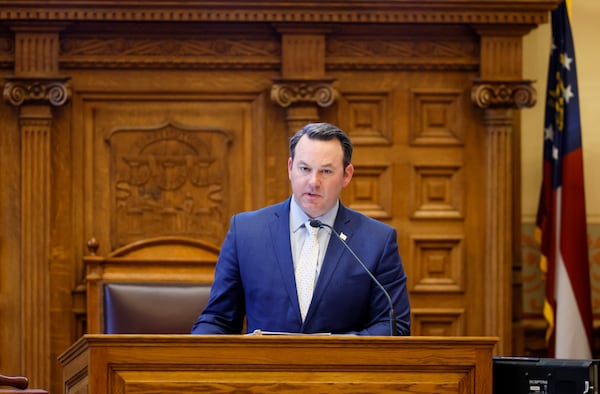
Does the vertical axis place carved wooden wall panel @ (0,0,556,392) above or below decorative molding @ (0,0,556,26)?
below

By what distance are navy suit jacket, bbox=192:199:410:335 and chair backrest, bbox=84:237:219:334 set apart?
1.10m

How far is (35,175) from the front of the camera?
6.59 m

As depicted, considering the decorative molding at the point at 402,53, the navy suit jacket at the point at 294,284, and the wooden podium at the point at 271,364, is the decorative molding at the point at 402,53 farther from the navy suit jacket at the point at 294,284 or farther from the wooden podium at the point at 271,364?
the wooden podium at the point at 271,364

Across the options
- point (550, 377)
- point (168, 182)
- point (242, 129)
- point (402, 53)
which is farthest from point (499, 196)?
point (550, 377)

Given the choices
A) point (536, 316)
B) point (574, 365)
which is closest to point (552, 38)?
point (536, 316)

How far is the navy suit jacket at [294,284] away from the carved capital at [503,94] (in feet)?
7.83

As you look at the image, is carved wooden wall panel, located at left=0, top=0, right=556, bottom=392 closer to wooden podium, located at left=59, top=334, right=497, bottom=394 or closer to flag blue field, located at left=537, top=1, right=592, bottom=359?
flag blue field, located at left=537, top=1, right=592, bottom=359

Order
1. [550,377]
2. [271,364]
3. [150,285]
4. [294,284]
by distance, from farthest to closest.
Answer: [150,285], [294,284], [550,377], [271,364]

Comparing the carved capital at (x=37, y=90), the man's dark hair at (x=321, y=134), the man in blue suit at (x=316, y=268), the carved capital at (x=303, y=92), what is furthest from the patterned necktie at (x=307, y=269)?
the carved capital at (x=37, y=90)

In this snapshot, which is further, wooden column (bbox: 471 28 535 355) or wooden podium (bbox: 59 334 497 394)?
wooden column (bbox: 471 28 535 355)

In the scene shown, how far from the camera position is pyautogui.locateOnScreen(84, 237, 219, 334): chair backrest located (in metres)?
5.50

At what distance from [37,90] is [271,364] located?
11.6 ft

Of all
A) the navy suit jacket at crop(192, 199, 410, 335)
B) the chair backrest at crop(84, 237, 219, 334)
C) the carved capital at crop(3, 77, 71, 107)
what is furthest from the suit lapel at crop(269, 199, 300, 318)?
the carved capital at crop(3, 77, 71, 107)

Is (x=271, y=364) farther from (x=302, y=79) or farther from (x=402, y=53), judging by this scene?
(x=402, y=53)
